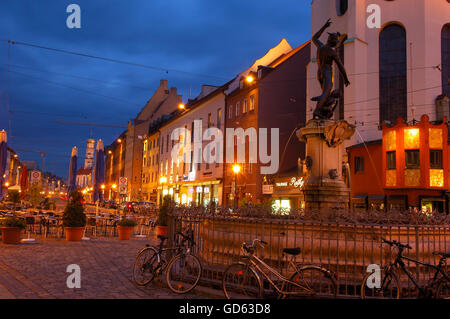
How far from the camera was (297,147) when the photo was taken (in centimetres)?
3850

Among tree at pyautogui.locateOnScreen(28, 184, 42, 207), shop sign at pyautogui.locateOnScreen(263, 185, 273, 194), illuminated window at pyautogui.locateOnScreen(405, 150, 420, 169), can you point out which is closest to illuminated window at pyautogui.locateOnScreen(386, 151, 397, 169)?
illuminated window at pyautogui.locateOnScreen(405, 150, 420, 169)

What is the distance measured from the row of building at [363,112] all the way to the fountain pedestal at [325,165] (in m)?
17.0

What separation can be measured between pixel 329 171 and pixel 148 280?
230 inches

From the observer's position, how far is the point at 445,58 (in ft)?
112

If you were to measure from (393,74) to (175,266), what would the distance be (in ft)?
104

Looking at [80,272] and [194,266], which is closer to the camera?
[194,266]

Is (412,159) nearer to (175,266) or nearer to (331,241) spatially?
(331,241)

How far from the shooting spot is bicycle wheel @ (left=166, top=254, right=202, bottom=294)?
793 centimetres

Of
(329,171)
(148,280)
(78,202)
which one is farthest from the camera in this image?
(78,202)

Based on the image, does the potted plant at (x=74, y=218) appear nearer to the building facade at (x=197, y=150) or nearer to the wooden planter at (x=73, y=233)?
the wooden planter at (x=73, y=233)

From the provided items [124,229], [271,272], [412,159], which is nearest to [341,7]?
[412,159]

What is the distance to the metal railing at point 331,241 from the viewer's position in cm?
755
